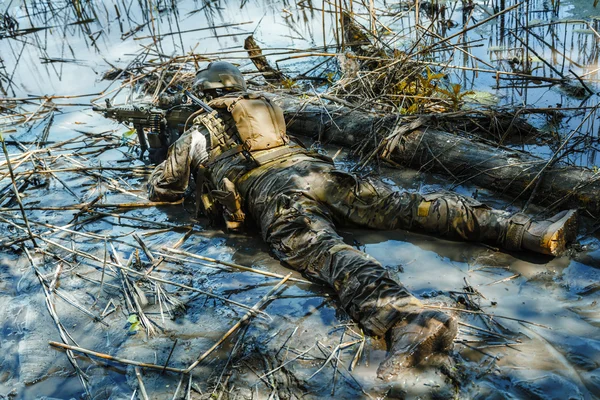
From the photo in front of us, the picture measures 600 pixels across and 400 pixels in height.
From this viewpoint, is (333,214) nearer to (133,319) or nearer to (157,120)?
(133,319)

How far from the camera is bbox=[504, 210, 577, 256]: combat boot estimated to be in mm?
3281

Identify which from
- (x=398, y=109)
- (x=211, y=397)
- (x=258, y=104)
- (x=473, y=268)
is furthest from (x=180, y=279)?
(x=398, y=109)

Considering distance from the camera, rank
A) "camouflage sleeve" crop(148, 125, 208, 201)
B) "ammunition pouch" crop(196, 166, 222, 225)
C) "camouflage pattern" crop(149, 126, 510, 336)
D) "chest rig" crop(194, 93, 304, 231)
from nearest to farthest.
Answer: "camouflage pattern" crop(149, 126, 510, 336), "chest rig" crop(194, 93, 304, 231), "ammunition pouch" crop(196, 166, 222, 225), "camouflage sleeve" crop(148, 125, 208, 201)

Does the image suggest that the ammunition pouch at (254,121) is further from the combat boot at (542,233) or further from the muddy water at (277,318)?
the combat boot at (542,233)

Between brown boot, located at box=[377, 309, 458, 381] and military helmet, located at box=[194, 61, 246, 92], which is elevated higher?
military helmet, located at box=[194, 61, 246, 92]

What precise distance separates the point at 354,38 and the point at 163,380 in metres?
5.93

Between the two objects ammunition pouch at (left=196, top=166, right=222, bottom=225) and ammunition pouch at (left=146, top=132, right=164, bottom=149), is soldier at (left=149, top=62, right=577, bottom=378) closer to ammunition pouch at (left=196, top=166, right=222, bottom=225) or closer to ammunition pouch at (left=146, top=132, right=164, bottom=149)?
ammunition pouch at (left=196, top=166, right=222, bottom=225)

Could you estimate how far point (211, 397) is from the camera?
263 cm

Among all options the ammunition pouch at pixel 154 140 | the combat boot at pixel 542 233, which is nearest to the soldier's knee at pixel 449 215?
the combat boot at pixel 542 233

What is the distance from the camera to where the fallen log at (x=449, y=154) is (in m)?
3.93

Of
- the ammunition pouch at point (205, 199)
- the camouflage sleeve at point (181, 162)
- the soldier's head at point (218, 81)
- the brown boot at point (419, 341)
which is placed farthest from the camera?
the soldier's head at point (218, 81)

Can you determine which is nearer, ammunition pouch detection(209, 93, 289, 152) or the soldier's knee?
the soldier's knee

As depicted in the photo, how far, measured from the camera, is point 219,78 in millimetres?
4734

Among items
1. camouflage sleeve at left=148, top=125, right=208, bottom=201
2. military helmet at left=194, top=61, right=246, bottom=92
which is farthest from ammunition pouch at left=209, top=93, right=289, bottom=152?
military helmet at left=194, top=61, right=246, bottom=92
